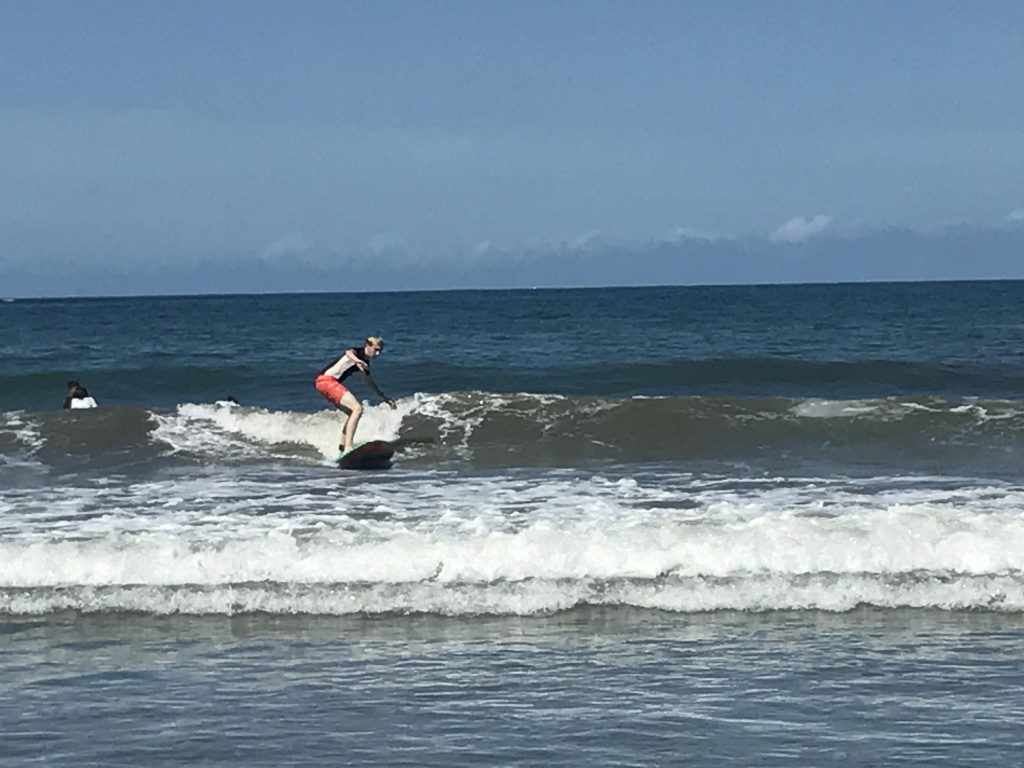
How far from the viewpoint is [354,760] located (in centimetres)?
724

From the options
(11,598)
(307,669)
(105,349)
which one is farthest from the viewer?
(105,349)

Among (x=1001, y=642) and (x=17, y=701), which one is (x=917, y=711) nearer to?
(x=1001, y=642)

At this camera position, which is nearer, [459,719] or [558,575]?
[459,719]

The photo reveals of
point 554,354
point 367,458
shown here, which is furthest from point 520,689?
point 554,354

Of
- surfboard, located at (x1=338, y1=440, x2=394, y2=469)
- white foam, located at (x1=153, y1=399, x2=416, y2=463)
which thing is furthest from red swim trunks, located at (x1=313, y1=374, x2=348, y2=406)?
white foam, located at (x1=153, y1=399, x2=416, y2=463)

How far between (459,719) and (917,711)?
8.06ft

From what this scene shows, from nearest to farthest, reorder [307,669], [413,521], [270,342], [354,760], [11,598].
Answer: [354,760]
[307,669]
[11,598]
[413,521]
[270,342]

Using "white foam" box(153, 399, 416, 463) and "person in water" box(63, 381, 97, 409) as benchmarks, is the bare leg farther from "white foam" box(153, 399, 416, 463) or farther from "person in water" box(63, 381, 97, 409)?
"person in water" box(63, 381, 97, 409)

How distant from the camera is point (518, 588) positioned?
432 inches

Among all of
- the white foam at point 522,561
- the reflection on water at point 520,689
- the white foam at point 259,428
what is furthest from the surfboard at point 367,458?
the reflection on water at point 520,689

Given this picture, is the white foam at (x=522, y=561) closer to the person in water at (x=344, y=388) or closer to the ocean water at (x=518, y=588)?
the ocean water at (x=518, y=588)

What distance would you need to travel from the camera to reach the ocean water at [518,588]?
7688 mm

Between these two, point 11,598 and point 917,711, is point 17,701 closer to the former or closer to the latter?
point 11,598

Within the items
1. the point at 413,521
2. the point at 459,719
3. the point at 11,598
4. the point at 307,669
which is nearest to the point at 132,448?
the point at 413,521
